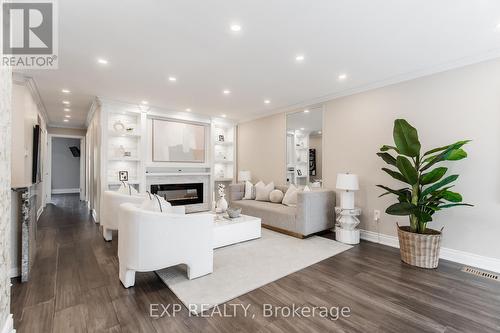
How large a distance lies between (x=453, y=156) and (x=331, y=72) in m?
1.88

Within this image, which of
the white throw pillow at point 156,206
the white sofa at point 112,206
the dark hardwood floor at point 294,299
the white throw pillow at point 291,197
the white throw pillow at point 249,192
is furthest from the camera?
the white throw pillow at point 249,192

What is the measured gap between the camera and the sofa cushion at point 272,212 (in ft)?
13.5

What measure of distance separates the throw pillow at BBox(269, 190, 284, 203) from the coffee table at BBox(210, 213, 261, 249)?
4.08 feet

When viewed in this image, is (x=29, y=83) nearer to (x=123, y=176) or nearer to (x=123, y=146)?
(x=123, y=146)

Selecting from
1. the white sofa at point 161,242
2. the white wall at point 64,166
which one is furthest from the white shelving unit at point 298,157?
the white wall at point 64,166

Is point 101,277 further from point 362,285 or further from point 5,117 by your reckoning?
point 362,285

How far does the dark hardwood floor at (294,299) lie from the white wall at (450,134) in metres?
0.62

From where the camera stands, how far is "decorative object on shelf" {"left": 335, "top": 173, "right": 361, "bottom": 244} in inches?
147

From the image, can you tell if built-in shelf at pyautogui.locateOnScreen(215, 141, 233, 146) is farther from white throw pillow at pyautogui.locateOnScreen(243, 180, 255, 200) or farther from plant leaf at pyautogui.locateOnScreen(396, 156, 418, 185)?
plant leaf at pyautogui.locateOnScreen(396, 156, 418, 185)

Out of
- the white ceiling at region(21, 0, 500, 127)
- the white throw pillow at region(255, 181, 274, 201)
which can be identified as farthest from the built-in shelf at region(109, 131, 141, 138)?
the white throw pillow at region(255, 181, 274, 201)

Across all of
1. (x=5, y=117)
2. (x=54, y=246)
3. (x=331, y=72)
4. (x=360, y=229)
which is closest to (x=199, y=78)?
(x=331, y=72)

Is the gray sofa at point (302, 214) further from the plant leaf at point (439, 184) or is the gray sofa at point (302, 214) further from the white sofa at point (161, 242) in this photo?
the white sofa at point (161, 242)

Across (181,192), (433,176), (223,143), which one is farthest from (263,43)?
(181,192)

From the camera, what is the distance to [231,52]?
9.31 feet
